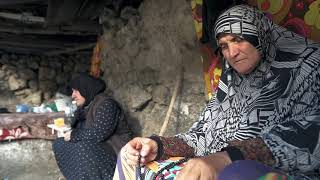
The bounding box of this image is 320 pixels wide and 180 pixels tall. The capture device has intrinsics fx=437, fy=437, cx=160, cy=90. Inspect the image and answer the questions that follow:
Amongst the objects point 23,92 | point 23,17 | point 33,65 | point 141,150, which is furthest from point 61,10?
point 33,65

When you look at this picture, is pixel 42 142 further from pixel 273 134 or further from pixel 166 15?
pixel 273 134

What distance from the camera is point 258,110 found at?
179cm

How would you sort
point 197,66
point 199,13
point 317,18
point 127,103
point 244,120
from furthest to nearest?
1. point 127,103
2. point 197,66
3. point 199,13
4. point 317,18
5. point 244,120

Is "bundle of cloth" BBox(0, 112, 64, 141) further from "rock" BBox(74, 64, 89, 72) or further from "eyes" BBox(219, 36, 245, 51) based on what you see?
"eyes" BBox(219, 36, 245, 51)

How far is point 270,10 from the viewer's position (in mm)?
2410

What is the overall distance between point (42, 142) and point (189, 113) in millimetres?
2208

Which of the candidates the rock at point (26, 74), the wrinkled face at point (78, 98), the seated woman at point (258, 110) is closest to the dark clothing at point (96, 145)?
the wrinkled face at point (78, 98)

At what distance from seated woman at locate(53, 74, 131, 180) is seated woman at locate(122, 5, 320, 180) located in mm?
1650

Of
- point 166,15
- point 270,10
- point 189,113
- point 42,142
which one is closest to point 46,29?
point 42,142

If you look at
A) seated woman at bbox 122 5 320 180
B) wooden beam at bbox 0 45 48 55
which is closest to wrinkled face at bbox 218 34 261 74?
seated woman at bbox 122 5 320 180

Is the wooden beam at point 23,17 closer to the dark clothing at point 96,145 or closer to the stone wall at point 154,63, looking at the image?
the stone wall at point 154,63

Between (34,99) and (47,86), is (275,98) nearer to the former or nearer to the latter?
(34,99)

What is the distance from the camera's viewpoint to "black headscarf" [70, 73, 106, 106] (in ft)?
12.8

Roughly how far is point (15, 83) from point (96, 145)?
421cm
